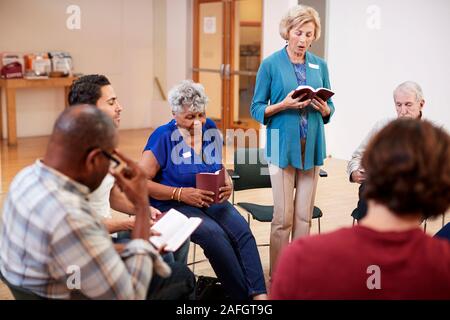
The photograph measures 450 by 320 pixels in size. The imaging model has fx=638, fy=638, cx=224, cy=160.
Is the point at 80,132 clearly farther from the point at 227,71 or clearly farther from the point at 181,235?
the point at 227,71

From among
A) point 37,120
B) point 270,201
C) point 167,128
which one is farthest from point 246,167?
point 37,120

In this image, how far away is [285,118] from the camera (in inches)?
153

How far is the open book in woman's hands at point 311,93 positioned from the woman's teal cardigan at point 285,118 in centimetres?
13

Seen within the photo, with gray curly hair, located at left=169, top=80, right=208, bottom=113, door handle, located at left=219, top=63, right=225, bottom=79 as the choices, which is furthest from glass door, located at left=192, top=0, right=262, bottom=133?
gray curly hair, located at left=169, top=80, right=208, bottom=113

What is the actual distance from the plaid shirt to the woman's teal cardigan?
192 centimetres

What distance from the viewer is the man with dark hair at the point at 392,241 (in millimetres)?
1611

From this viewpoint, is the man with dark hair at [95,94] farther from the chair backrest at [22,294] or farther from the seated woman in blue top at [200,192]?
the chair backrest at [22,294]

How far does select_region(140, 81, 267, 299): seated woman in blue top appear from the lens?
3453 millimetres

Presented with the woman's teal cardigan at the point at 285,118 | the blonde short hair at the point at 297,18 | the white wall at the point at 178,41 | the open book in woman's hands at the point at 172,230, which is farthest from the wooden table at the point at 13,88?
the open book in woman's hands at the point at 172,230

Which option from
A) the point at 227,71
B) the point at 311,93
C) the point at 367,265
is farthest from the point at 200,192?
the point at 227,71

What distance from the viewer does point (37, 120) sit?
10.0 metres
